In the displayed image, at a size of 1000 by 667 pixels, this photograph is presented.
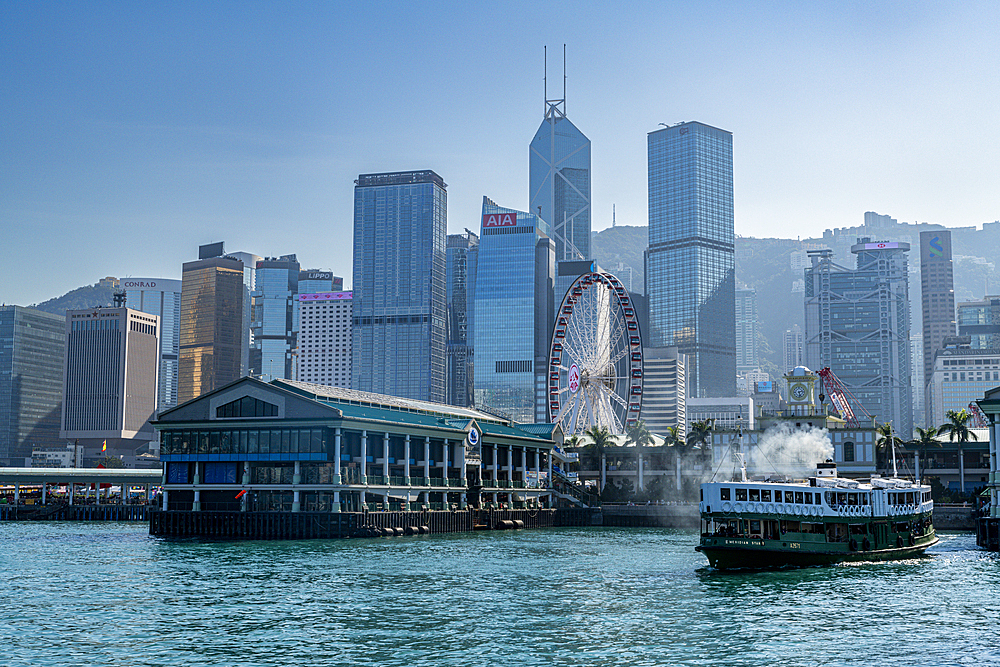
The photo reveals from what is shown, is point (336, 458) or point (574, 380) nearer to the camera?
point (336, 458)

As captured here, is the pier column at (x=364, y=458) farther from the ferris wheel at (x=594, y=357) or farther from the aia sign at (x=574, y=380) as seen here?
the aia sign at (x=574, y=380)

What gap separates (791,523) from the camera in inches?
3211

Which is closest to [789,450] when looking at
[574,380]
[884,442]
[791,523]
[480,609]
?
[884,442]

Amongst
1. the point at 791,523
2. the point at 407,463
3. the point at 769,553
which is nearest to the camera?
the point at 769,553

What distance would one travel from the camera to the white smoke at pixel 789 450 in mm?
154625

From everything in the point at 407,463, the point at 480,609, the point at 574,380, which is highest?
the point at 574,380

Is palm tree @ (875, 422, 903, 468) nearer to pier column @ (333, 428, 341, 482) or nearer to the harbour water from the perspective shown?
the harbour water

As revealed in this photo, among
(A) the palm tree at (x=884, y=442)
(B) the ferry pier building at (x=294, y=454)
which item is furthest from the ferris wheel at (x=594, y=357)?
(B) the ferry pier building at (x=294, y=454)

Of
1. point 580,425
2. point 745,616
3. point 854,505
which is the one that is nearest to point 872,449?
point 580,425

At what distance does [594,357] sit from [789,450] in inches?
1487

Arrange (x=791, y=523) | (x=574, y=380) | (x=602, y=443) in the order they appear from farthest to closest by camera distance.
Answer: (x=602, y=443), (x=574, y=380), (x=791, y=523)

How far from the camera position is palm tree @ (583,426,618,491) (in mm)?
184625

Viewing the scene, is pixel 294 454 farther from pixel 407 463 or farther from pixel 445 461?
pixel 445 461

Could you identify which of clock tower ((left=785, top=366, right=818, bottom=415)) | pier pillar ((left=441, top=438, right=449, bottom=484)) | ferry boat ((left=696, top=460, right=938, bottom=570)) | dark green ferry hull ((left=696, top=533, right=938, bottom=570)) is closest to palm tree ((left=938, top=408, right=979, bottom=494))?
clock tower ((left=785, top=366, right=818, bottom=415))
